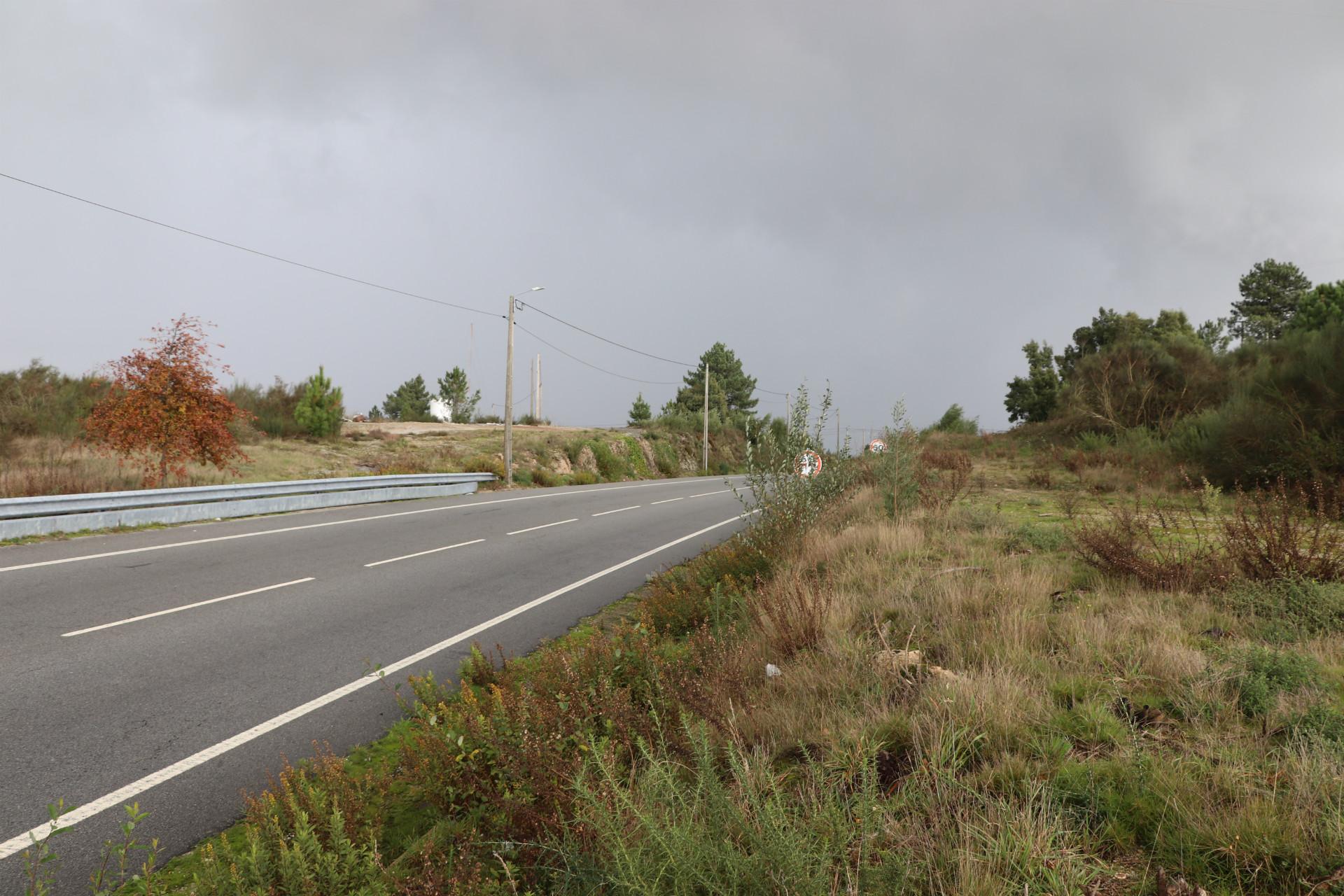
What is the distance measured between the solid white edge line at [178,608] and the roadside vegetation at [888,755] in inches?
133

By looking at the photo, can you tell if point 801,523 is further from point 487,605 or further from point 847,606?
point 487,605

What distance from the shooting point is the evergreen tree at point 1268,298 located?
52.7m

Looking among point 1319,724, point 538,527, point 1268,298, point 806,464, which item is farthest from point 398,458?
point 1268,298

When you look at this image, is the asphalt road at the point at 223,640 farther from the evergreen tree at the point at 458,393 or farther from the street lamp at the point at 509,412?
the evergreen tree at the point at 458,393

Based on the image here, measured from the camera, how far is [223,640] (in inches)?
232

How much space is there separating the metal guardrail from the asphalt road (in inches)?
32.9

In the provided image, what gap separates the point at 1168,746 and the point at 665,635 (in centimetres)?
376

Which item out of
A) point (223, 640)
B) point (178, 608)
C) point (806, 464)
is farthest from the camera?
point (806, 464)

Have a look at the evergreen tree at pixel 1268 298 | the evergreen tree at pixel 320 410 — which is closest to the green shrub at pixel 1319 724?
the evergreen tree at pixel 320 410

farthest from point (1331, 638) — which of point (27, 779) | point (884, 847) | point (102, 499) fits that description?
point (102, 499)

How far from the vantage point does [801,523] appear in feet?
28.4

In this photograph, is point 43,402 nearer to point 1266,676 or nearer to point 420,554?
point 420,554

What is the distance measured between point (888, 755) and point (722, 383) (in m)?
68.1

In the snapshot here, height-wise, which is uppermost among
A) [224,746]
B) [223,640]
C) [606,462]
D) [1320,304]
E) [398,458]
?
[1320,304]
